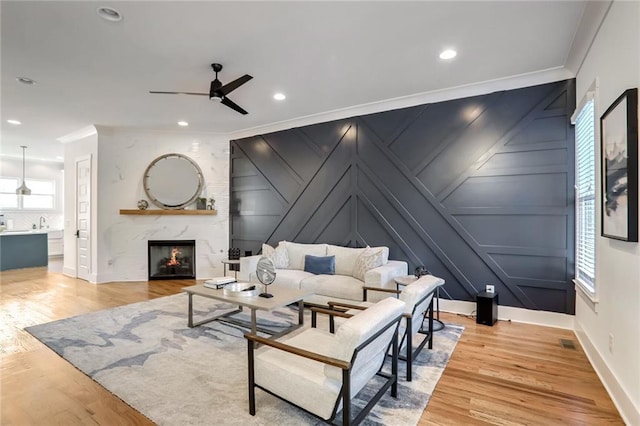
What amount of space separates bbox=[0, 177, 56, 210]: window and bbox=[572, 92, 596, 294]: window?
508 inches

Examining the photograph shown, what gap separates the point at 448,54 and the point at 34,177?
11741mm

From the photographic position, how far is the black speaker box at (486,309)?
3779mm

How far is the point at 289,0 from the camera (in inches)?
98.2

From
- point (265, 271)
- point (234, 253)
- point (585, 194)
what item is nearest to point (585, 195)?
point (585, 194)

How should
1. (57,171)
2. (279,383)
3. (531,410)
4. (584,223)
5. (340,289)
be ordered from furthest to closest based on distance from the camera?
1. (57,171)
2. (340,289)
3. (584,223)
4. (531,410)
5. (279,383)

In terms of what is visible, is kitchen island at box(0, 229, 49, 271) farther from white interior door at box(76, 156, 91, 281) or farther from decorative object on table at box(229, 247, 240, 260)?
decorative object on table at box(229, 247, 240, 260)

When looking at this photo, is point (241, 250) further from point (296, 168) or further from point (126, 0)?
point (126, 0)

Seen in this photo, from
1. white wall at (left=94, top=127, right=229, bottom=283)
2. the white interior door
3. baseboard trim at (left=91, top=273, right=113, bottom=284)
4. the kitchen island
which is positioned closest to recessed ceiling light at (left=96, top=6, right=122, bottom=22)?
white wall at (left=94, top=127, right=229, bottom=283)

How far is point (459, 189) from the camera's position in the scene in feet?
14.1

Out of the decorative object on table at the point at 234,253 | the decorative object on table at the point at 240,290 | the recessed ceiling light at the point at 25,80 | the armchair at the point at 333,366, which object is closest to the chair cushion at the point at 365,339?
the armchair at the point at 333,366

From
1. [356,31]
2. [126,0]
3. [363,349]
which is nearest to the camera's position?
[363,349]

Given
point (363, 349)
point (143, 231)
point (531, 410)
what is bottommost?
point (531, 410)

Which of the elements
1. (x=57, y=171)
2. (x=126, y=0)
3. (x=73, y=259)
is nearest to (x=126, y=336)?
(x=126, y=0)

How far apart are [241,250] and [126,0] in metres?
4.87
